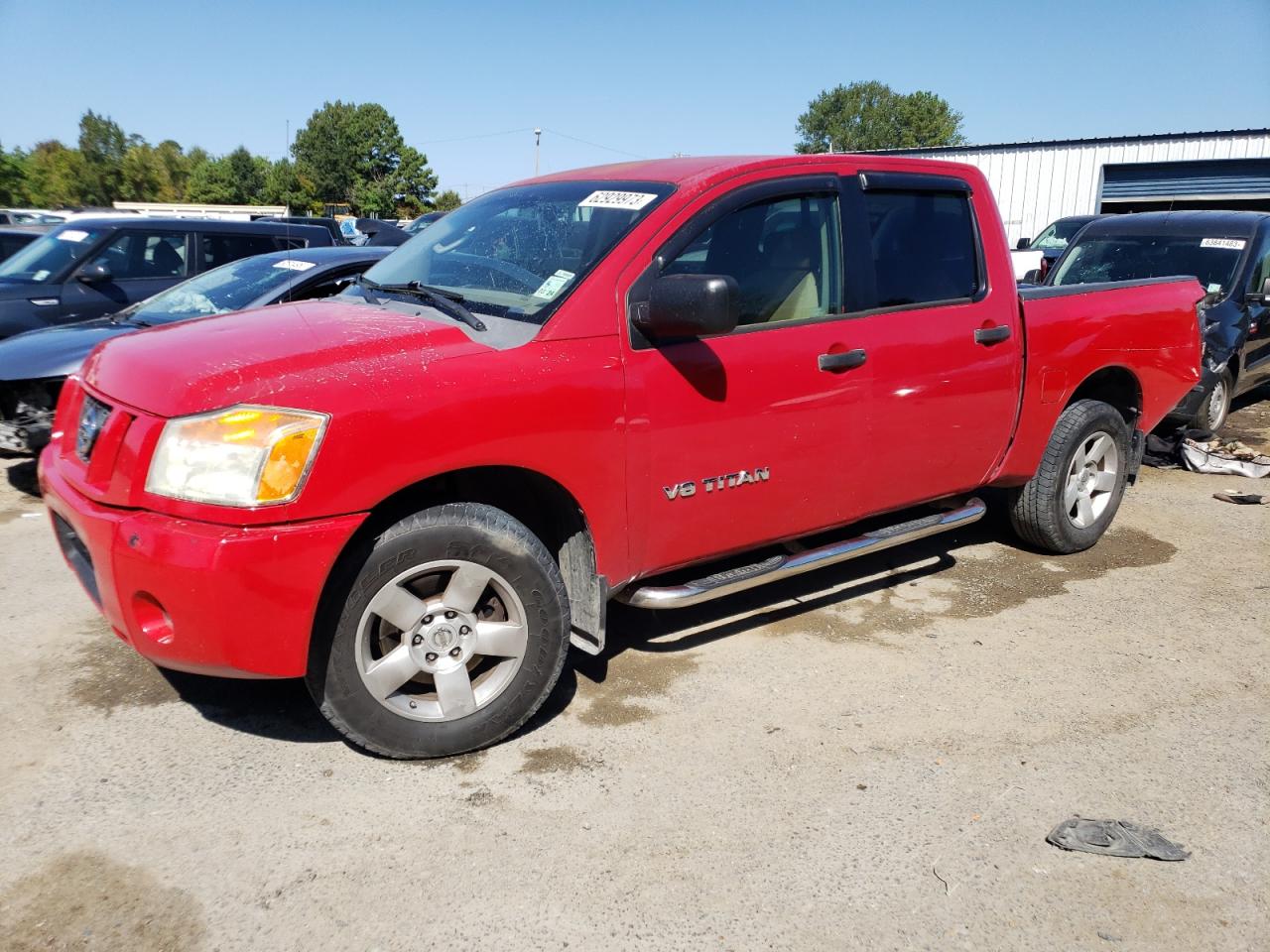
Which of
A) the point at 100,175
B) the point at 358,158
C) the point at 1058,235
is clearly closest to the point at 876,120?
the point at 358,158

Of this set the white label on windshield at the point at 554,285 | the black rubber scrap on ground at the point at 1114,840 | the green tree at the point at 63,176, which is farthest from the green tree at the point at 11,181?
the black rubber scrap on ground at the point at 1114,840

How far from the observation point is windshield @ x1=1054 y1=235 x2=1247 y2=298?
802 cm

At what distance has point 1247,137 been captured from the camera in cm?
2653

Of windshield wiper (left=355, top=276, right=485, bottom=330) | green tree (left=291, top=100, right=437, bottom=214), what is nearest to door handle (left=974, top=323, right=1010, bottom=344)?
windshield wiper (left=355, top=276, right=485, bottom=330)

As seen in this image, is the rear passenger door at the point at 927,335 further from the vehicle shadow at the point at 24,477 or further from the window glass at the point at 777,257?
the vehicle shadow at the point at 24,477

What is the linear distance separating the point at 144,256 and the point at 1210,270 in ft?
29.2

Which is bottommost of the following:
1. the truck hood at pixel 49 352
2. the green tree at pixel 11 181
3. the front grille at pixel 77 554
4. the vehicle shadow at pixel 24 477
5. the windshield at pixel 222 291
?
the vehicle shadow at pixel 24 477

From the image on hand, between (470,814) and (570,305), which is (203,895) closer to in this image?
(470,814)

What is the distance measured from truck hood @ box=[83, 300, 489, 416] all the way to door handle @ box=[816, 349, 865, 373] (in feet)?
4.51

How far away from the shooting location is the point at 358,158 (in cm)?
9762

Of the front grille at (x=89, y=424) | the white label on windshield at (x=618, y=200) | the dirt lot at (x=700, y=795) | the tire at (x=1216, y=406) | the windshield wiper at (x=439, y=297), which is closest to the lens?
the dirt lot at (x=700, y=795)

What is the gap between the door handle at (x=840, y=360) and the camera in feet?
12.2

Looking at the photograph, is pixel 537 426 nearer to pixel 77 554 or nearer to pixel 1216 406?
pixel 77 554

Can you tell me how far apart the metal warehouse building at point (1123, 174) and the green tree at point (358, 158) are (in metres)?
74.1
